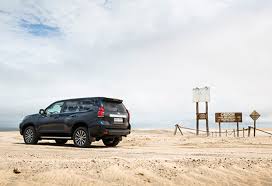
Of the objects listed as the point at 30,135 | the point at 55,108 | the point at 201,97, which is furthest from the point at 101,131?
the point at 201,97

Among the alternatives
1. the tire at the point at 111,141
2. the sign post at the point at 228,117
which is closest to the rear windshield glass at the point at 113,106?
the tire at the point at 111,141

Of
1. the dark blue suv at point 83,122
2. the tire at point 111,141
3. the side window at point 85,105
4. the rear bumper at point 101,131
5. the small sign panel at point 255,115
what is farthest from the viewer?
the small sign panel at point 255,115

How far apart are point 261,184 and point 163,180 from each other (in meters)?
2.05

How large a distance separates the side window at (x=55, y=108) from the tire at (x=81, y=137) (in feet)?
4.93

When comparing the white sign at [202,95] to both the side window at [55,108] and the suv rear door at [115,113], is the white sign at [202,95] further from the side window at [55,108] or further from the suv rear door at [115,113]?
the side window at [55,108]

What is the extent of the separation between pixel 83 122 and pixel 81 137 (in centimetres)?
61

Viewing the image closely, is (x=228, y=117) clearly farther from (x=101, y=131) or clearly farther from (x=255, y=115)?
(x=101, y=131)

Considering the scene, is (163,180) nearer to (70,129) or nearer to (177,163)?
(177,163)

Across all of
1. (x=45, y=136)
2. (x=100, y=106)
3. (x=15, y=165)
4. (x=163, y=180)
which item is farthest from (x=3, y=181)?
(x=45, y=136)

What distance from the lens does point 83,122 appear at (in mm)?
15188

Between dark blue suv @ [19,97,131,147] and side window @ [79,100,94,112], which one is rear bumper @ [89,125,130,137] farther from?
side window @ [79,100,94,112]

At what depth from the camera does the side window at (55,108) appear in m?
16.4

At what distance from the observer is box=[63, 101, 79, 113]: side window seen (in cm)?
1574

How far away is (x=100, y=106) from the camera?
1490cm
